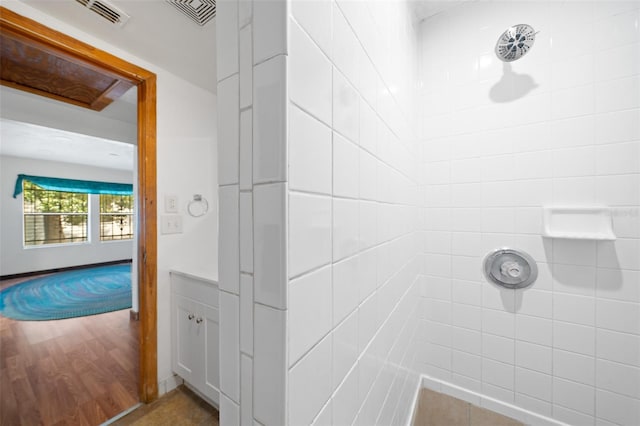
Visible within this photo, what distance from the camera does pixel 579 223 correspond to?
1.14 m

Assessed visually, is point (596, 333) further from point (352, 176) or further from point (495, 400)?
point (352, 176)

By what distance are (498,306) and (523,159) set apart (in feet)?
2.64

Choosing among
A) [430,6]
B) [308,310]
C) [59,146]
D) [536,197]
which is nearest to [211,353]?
[308,310]

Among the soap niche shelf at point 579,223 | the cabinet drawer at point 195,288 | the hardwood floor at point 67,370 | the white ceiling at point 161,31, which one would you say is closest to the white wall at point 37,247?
the hardwood floor at point 67,370

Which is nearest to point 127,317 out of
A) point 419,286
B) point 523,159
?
point 419,286

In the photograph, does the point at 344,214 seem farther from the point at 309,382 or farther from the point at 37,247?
the point at 37,247

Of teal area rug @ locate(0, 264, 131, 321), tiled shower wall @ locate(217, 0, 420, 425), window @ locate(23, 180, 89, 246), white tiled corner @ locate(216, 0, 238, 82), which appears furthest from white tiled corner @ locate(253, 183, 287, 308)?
window @ locate(23, 180, 89, 246)

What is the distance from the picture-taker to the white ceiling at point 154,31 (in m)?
1.17

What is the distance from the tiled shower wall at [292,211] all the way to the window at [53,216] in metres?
7.15

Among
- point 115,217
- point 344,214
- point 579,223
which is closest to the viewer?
point 344,214

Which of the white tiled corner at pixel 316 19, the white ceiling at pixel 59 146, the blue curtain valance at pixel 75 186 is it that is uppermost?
the white ceiling at pixel 59 146

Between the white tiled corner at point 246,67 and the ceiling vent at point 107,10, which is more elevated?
the ceiling vent at point 107,10

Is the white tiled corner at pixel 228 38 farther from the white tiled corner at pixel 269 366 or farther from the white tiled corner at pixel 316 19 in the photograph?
the white tiled corner at pixel 269 366

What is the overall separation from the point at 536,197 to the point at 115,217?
7898 mm
